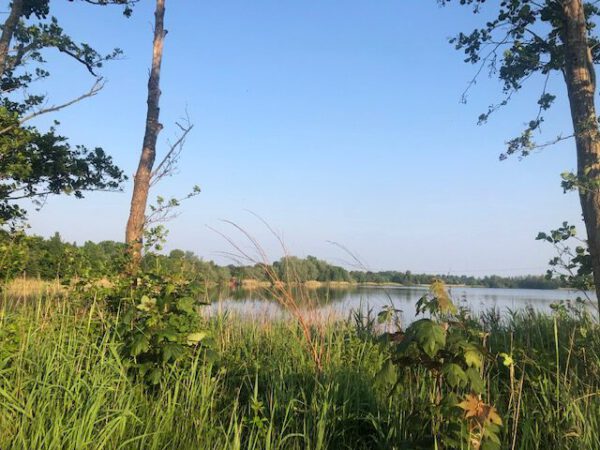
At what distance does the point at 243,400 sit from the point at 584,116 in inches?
229

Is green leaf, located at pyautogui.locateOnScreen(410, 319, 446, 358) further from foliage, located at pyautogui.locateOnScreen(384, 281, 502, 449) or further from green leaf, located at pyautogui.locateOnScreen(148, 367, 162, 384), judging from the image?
green leaf, located at pyautogui.locateOnScreen(148, 367, 162, 384)

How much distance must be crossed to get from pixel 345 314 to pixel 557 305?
3455 millimetres

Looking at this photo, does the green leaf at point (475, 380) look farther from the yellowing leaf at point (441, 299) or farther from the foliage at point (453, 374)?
the yellowing leaf at point (441, 299)

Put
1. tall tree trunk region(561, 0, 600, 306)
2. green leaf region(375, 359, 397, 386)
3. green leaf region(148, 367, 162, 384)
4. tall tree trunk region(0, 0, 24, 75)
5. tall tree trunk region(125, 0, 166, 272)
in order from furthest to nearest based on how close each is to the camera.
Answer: tall tree trunk region(0, 0, 24, 75) → tall tree trunk region(125, 0, 166, 272) → tall tree trunk region(561, 0, 600, 306) → green leaf region(148, 367, 162, 384) → green leaf region(375, 359, 397, 386)

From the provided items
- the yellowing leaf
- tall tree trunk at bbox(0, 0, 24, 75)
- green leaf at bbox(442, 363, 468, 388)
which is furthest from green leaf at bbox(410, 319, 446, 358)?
tall tree trunk at bbox(0, 0, 24, 75)

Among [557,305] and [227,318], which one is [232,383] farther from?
[557,305]

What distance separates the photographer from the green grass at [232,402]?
108 inches

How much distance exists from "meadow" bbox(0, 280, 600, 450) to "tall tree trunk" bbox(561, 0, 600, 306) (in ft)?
6.27

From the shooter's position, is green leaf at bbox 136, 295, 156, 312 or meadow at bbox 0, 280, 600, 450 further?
green leaf at bbox 136, 295, 156, 312

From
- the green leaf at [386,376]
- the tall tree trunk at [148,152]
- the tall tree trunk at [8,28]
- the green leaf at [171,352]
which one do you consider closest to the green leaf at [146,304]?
the green leaf at [171,352]

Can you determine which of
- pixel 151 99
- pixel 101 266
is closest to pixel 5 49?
pixel 151 99

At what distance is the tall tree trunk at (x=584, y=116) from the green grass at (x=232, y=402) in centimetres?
198

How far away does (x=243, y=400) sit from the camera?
4082 millimetres

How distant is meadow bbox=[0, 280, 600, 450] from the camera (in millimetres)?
2736
